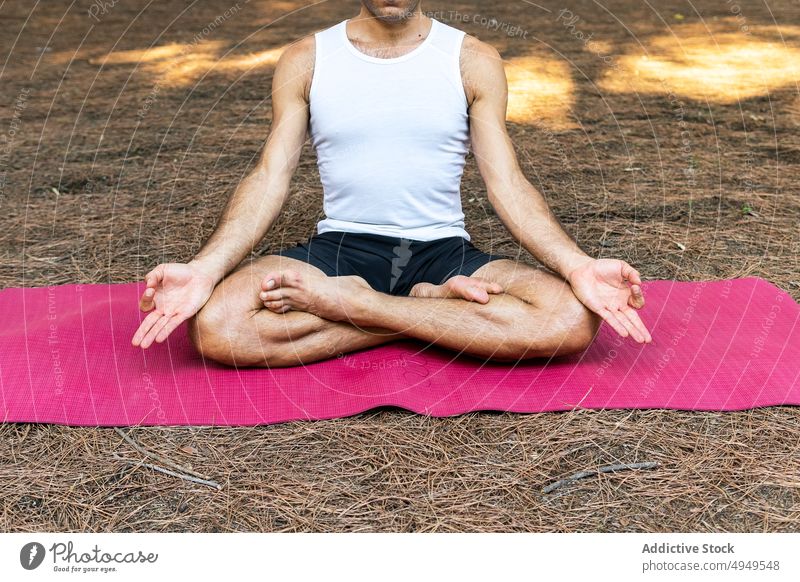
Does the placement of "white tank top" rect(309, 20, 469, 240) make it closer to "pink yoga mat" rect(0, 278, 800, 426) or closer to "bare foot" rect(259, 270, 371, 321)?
"bare foot" rect(259, 270, 371, 321)

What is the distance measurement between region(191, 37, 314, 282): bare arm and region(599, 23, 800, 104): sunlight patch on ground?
14.4 ft

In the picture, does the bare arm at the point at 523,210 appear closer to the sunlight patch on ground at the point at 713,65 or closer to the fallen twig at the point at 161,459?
the fallen twig at the point at 161,459

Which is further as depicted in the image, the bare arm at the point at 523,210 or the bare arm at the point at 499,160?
the bare arm at the point at 499,160

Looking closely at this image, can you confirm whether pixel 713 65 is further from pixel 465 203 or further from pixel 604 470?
pixel 604 470

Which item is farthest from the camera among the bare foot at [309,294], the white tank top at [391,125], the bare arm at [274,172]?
the white tank top at [391,125]

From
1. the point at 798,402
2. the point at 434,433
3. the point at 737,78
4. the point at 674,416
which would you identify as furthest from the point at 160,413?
the point at 737,78

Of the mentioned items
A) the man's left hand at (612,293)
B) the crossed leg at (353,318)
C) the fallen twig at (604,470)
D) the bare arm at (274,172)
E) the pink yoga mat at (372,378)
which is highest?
the bare arm at (274,172)

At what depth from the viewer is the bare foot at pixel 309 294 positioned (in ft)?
8.68

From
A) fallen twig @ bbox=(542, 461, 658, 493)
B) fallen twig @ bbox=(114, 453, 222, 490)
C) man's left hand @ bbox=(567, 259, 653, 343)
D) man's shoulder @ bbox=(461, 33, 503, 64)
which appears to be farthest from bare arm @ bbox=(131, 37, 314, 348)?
fallen twig @ bbox=(542, 461, 658, 493)

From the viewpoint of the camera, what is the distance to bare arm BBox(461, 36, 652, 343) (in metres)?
2.58

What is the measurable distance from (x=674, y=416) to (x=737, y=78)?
5.32 m

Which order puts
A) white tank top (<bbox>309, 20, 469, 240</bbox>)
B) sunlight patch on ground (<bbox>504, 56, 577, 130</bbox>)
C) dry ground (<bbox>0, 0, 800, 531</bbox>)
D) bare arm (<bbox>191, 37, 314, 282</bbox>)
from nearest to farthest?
dry ground (<bbox>0, 0, 800, 531</bbox>) < bare arm (<bbox>191, 37, 314, 282</bbox>) < white tank top (<bbox>309, 20, 469, 240</bbox>) < sunlight patch on ground (<bbox>504, 56, 577, 130</bbox>)

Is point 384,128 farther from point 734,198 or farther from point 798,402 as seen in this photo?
point 734,198

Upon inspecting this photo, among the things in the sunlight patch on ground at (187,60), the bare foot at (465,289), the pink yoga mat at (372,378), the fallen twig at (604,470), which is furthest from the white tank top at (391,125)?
the sunlight patch on ground at (187,60)
